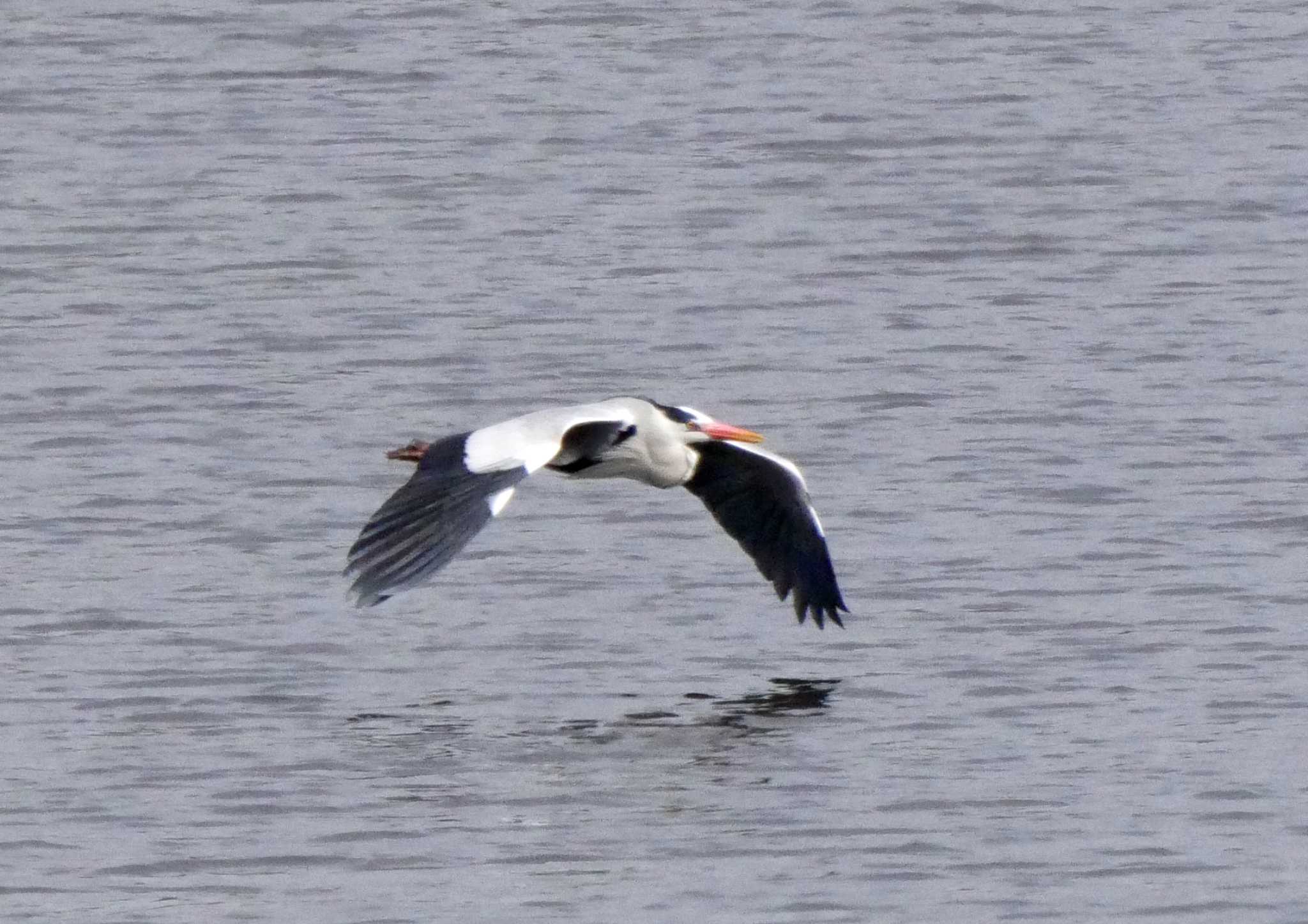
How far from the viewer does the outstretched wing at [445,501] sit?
8938 mm

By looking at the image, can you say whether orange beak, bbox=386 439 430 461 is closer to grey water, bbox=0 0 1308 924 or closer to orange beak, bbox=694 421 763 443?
grey water, bbox=0 0 1308 924

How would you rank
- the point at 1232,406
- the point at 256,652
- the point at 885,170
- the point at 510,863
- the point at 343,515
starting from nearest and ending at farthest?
the point at 510,863, the point at 256,652, the point at 343,515, the point at 1232,406, the point at 885,170

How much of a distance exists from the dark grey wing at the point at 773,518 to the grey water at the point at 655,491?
0.18m

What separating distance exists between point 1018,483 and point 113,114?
10479mm

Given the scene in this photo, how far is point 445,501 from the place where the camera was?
9.18 m

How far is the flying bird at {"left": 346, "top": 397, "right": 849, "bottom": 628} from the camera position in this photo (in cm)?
952

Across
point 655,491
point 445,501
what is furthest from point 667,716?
point 655,491

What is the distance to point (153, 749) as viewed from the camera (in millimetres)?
9406

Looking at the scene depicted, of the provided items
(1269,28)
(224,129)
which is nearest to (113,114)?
(224,129)

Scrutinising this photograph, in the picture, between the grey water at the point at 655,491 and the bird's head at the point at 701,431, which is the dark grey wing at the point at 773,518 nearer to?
the bird's head at the point at 701,431

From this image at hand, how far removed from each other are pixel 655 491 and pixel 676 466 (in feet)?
6.60

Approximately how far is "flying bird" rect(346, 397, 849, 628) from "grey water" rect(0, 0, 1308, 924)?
23 centimetres

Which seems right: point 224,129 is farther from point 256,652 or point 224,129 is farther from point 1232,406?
point 256,652

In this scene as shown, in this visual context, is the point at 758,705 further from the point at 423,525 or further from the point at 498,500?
the point at 423,525
